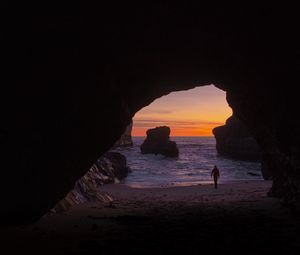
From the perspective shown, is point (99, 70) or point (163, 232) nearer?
point (163, 232)

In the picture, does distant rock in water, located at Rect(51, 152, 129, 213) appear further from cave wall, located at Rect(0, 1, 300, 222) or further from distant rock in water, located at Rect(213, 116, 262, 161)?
distant rock in water, located at Rect(213, 116, 262, 161)

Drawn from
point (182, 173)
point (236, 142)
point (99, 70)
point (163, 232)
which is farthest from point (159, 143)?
point (163, 232)

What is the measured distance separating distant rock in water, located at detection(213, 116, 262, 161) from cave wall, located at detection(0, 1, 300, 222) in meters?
60.0

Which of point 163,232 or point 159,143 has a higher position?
point 163,232

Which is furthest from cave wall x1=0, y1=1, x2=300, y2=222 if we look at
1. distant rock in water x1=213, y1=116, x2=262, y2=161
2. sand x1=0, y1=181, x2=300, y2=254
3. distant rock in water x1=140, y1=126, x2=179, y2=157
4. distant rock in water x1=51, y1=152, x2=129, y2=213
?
distant rock in water x1=140, y1=126, x2=179, y2=157

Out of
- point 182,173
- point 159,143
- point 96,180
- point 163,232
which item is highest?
point 163,232

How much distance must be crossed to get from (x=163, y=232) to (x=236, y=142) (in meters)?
78.7

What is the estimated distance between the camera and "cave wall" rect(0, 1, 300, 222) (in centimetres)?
1190

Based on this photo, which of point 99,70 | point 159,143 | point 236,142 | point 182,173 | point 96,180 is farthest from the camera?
point 159,143

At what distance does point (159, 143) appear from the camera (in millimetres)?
107312

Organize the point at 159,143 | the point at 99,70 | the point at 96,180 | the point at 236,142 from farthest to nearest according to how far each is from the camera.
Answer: the point at 159,143 → the point at 236,142 → the point at 96,180 → the point at 99,70

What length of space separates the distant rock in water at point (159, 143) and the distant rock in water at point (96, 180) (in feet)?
176

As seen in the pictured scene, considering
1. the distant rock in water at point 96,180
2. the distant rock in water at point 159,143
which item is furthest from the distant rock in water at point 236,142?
the distant rock in water at point 96,180

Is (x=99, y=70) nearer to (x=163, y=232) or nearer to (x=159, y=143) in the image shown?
(x=163, y=232)
